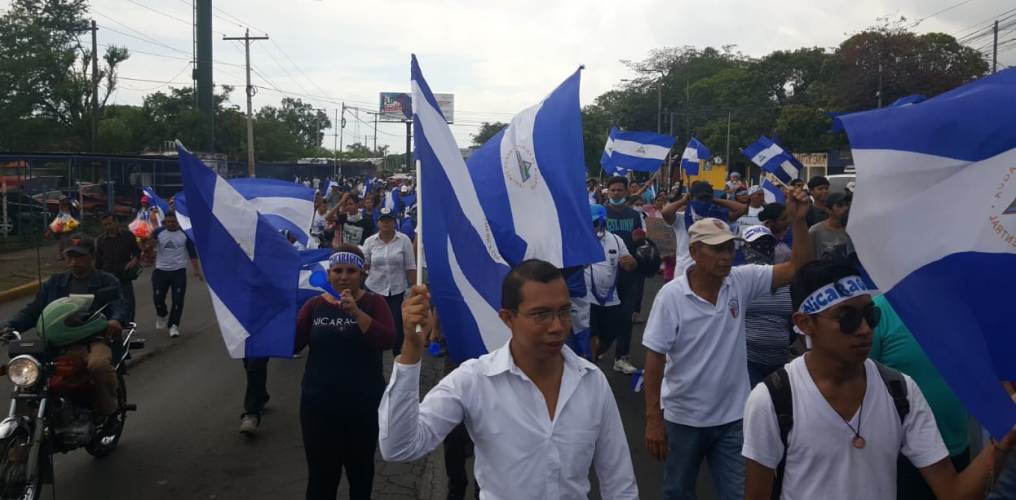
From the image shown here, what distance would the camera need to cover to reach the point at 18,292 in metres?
15.6

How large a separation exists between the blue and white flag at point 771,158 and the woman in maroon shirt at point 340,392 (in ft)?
39.7

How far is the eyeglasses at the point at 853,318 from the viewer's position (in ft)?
8.64

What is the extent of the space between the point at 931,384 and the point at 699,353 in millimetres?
1014

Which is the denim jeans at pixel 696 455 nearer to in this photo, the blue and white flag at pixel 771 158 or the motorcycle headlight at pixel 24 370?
the motorcycle headlight at pixel 24 370

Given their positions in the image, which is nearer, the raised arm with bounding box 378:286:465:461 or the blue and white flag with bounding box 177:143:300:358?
the raised arm with bounding box 378:286:465:461

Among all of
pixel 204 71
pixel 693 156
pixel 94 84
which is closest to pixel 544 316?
pixel 693 156

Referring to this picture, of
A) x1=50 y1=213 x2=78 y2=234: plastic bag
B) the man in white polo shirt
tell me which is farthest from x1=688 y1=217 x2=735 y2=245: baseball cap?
x1=50 y1=213 x2=78 y2=234: plastic bag

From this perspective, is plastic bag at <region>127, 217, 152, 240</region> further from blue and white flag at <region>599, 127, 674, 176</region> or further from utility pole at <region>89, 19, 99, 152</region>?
utility pole at <region>89, 19, 99, 152</region>

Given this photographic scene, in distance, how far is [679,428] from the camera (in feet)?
13.4

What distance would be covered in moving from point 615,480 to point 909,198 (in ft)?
4.26

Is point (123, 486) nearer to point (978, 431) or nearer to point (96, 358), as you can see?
point (96, 358)

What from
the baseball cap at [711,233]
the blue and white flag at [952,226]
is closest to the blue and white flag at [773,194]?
the baseball cap at [711,233]

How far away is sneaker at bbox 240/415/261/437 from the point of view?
653 centimetres

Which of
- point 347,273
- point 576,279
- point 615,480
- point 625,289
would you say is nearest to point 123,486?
point 347,273
